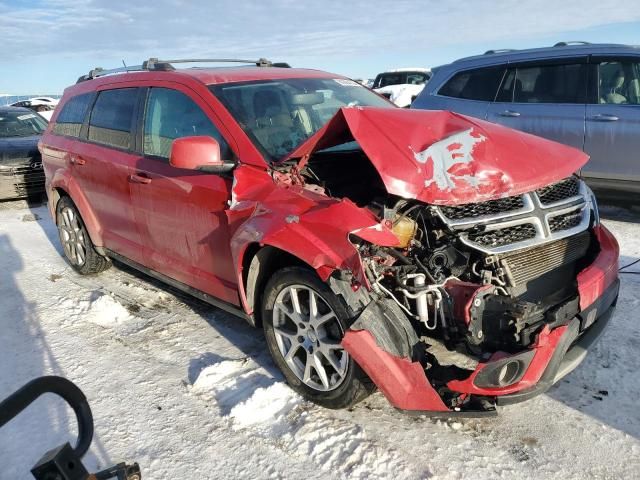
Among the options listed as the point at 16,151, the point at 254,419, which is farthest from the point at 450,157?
the point at 16,151

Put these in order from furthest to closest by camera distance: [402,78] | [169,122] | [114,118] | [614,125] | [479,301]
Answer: [402,78] → [614,125] → [114,118] → [169,122] → [479,301]

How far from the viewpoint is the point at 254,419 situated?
2916 mm

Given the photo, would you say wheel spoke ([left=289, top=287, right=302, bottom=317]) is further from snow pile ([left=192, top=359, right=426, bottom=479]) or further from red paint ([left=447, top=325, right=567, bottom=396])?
red paint ([left=447, top=325, right=567, bottom=396])

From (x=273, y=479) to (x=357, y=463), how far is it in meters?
0.40

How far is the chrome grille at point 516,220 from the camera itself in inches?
102

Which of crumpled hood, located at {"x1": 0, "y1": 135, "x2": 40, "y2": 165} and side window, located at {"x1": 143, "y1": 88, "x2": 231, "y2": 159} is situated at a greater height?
side window, located at {"x1": 143, "y1": 88, "x2": 231, "y2": 159}

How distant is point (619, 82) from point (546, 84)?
2.45 ft

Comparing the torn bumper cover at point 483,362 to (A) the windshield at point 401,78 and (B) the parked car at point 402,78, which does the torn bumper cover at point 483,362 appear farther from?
(A) the windshield at point 401,78

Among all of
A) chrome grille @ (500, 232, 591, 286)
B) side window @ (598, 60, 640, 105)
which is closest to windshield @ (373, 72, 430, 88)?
side window @ (598, 60, 640, 105)

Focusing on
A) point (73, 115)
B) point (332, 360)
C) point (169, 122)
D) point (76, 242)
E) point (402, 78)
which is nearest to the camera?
point (332, 360)

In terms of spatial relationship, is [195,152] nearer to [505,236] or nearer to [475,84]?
[505,236]

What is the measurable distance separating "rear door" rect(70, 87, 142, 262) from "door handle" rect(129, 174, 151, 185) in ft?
0.28

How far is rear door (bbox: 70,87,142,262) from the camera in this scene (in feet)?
13.6

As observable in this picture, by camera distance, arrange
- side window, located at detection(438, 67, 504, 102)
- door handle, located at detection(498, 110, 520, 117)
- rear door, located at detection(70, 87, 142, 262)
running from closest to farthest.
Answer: rear door, located at detection(70, 87, 142, 262) → door handle, located at detection(498, 110, 520, 117) → side window, located at detection(438, 67, 504, 102)
